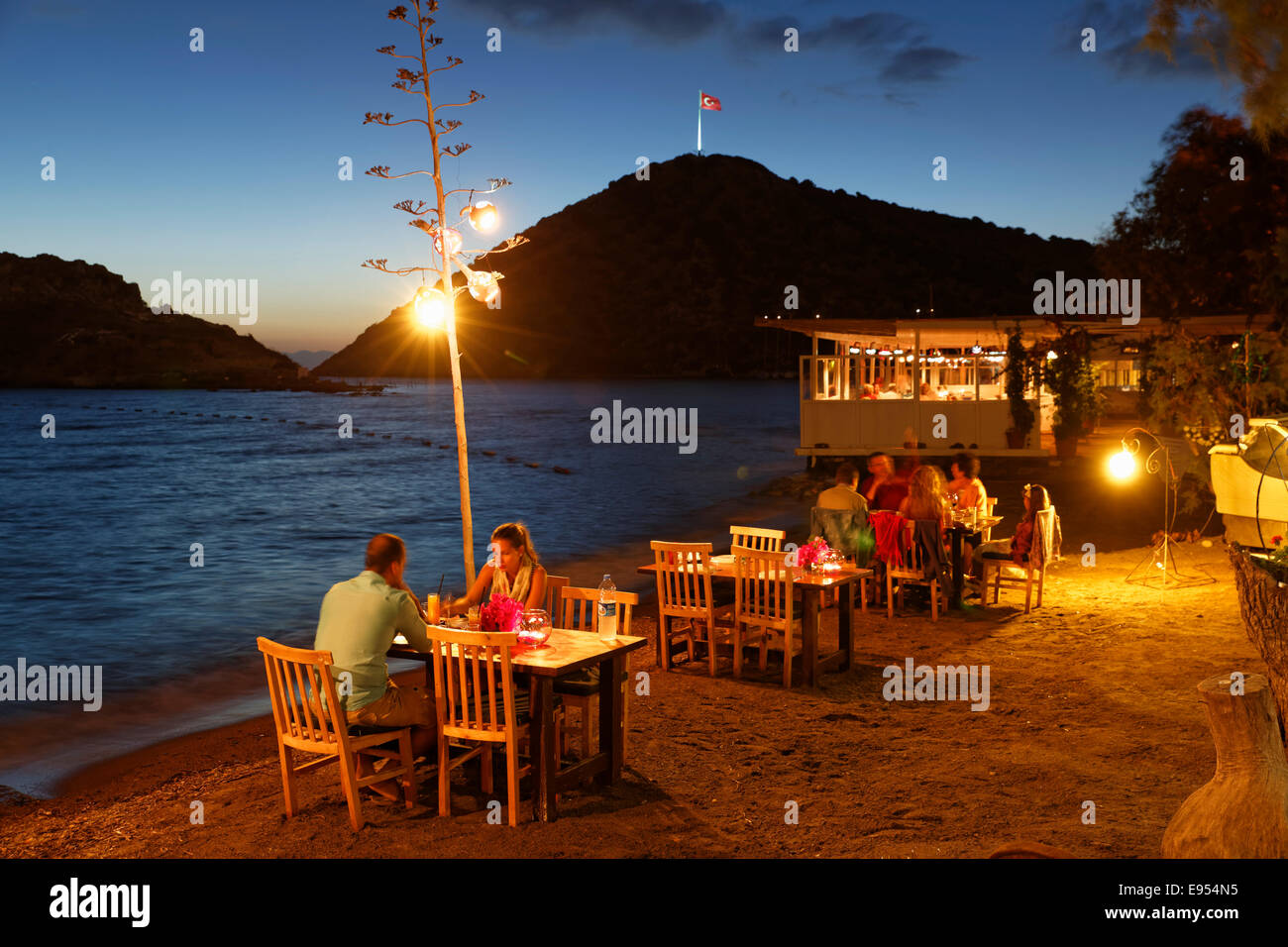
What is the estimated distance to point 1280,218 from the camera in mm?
18172

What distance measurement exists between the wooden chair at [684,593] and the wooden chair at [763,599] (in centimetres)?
20

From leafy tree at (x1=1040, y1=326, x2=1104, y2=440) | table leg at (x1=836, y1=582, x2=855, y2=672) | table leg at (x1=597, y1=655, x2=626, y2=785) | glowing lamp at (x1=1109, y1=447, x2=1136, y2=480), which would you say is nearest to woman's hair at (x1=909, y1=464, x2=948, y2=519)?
table leg at (x1=836, y1=582, x2=855, y2=672)

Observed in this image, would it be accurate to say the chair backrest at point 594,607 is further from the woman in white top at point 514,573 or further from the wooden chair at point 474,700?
the wooden chair at point 474,700

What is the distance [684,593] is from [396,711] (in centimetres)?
330

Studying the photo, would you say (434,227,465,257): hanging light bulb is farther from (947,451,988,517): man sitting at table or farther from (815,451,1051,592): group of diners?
(947,451,988,517): man sitting at table

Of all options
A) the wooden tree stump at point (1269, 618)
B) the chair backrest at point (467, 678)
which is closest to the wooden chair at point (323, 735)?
the chair backrest at point (467, 678)

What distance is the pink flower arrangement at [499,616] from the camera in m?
4.98

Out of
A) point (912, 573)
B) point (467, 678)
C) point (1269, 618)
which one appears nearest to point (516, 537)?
point (467, 678)

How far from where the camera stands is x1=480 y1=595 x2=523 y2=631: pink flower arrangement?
4.98m

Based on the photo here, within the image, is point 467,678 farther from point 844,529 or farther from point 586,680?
point 844,529

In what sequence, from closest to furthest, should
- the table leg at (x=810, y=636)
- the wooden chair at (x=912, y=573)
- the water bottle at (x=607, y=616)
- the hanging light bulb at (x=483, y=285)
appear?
the water bottle at (x=607, y=616) < the hanging light bulb at (x=483, y=285) < the table leg at (x=810, y=636) < the wooden chair at (x=912, y=573)

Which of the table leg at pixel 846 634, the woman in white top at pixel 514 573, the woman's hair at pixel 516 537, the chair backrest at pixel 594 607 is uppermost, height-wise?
Result: the woman's hair at pixel 516 537

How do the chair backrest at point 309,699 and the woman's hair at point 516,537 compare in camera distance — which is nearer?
the chair backrest at point 309,699
